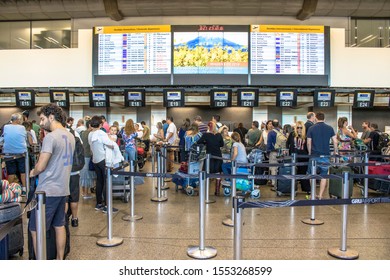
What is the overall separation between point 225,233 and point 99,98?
30.9 feet

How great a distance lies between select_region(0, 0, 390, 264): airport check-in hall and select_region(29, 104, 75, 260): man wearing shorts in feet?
4.74

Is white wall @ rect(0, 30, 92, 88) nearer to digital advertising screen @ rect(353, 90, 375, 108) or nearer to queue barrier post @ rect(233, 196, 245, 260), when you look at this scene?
digital advertising screen @ rect(353, 90, 375, 108)

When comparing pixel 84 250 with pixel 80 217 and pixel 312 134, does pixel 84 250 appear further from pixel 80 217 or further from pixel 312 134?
→ pixel 312 134

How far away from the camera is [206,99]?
545 inches

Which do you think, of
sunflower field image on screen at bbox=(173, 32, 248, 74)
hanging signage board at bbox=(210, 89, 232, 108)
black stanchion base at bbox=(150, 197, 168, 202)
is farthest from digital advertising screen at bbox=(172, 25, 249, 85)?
black stanchion base at bbox=(150, 197, 168, 202)

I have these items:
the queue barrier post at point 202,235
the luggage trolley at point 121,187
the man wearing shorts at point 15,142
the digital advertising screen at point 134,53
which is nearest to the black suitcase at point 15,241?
the queue barrier post at point 202,235

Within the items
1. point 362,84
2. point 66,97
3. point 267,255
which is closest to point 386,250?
point 267,255

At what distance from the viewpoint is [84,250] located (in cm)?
428

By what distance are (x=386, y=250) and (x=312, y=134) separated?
328 cm

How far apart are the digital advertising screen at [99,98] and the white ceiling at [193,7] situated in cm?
309

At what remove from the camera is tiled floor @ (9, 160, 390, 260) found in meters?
4.18

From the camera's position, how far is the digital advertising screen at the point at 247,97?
12648 mm

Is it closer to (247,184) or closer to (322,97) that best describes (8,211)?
(247,184)

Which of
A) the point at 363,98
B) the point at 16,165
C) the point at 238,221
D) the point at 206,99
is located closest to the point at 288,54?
the point at 363,98
